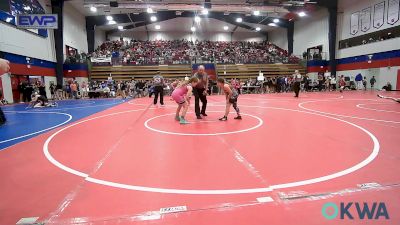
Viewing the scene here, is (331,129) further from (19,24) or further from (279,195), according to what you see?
(19,24)

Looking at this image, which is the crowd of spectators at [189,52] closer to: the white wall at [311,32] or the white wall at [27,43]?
the white wall at [311,32]

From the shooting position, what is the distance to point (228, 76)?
28875mm

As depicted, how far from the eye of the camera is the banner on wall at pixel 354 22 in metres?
25.4

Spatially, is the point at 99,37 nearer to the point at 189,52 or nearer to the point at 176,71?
Result: the point at 189,52

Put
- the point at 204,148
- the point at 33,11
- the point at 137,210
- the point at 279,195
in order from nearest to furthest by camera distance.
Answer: the point at 137,210 → the point at 279,195 → the point at 204,148 → the point at 33,11

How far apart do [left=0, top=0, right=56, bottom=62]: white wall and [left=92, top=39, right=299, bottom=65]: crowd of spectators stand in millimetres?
6470

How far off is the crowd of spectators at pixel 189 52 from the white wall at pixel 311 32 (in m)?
2.22

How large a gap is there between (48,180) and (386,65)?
2763 centimetres

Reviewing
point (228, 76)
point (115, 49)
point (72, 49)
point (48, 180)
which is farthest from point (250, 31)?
point (48, 180)

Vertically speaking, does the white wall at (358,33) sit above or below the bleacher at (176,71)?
above

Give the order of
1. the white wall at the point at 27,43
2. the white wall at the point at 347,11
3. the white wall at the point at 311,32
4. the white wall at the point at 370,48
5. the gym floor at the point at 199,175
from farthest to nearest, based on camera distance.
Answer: the white wall at the point at 311,32, the white wall at the point at 347,11, the white wall at the point at 370,48, the white wall at the point at 27,43, the gym floor at the point at 199,175

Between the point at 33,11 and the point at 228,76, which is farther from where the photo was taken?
the point at 228,76

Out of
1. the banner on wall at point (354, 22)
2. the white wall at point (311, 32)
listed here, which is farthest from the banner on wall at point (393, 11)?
the white wall at point (311, 32)

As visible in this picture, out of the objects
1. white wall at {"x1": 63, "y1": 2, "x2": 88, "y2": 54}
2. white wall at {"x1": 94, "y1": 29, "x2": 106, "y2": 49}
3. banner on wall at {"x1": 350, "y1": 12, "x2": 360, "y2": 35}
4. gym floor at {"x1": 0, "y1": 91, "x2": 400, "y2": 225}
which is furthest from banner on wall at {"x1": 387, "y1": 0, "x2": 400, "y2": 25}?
white wall at {"x1": 94, "y1": 29, "x2": 106, "y2": 49}
